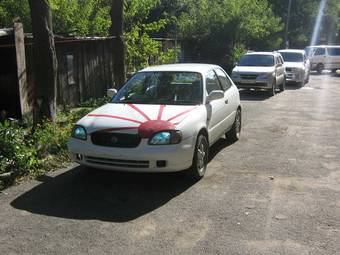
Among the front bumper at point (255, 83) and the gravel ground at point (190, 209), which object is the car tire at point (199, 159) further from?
the front bumper at point (255, 83)

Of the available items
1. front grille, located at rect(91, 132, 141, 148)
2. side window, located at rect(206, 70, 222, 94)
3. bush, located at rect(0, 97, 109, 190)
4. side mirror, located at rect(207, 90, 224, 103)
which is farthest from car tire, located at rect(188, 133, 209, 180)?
bush, located at rect(0, 97, 109, 190)

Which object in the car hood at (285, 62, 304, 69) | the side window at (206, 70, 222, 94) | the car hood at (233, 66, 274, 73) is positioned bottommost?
the car hood at (285, 62, 304, 69)

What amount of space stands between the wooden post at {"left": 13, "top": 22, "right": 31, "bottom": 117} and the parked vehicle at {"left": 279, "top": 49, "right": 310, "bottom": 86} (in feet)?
49.4

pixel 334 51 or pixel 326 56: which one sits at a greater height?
pixel 334 51

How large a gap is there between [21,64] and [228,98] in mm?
4716

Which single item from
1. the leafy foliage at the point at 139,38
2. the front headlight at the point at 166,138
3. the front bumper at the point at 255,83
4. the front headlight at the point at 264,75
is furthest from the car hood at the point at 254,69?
the front headlight at the point at 166,138

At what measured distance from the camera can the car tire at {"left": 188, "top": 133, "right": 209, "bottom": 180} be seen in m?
6.49

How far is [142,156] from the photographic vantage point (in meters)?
6.00

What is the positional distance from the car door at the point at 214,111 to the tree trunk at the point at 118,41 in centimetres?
466

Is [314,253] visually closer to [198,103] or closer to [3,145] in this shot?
[198,103]

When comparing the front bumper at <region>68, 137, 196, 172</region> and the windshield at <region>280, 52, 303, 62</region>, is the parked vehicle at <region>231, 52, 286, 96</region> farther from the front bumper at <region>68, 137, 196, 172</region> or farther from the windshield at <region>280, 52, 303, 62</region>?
the front bumper at <region>68, 137, 196, 172</region>

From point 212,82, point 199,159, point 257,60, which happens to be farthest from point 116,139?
point 257,60

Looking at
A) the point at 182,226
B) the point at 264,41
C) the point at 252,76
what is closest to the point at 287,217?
the point at 182,226

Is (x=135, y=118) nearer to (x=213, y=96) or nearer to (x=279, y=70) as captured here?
(x=213, y=96)
